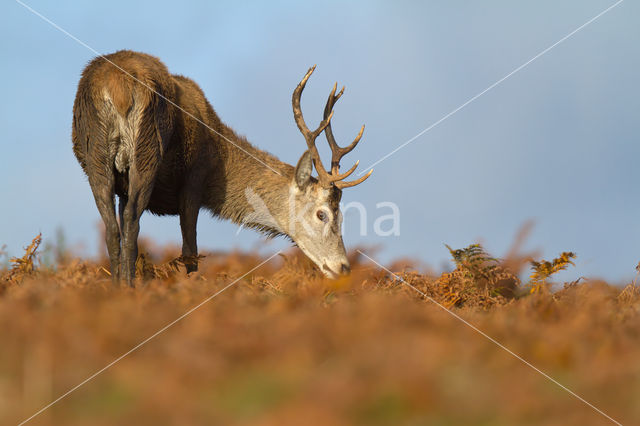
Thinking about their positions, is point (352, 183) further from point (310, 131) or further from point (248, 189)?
point (248, 189)

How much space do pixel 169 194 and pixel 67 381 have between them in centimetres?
667

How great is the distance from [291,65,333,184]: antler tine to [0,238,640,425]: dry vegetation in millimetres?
5391

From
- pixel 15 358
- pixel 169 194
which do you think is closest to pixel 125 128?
pixel 169 194

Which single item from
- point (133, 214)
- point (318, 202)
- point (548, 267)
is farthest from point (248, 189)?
point (548, 267)

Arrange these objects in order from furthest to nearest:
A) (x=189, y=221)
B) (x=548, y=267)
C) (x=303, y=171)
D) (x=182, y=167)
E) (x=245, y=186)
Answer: (x=245, y=186)
(x=303, y=171)
(x=189, y=221)
(x=182, y=167)
(x=548, y=267)

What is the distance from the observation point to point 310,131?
8.58m

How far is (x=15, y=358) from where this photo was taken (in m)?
2.17

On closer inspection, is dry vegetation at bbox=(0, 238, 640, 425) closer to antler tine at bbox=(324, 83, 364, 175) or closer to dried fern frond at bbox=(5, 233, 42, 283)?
dried fern frond at bbox=(5, 233, 42, 283)

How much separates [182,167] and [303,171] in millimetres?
1689

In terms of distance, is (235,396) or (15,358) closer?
(235,396)

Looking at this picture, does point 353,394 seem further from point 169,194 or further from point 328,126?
point 328,126

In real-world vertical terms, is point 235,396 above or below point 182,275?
below

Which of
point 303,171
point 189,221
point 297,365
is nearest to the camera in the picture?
point 297,365

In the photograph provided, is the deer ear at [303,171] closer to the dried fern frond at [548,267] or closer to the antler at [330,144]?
the antler at [330,144]
